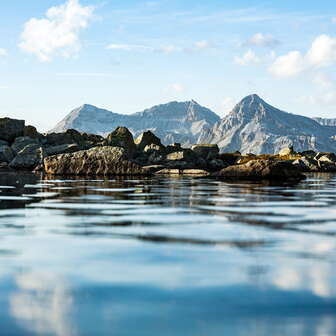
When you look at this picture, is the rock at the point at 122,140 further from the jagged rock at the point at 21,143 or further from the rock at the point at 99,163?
the rock at the point at 99,163

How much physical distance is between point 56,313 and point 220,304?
160cm

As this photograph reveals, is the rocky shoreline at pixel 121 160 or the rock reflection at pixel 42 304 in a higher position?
the rocky shoreline at pixel 121 160

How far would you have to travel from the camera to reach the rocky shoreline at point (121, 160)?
44.0 m

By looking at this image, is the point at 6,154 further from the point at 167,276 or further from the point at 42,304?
the point at 42,304

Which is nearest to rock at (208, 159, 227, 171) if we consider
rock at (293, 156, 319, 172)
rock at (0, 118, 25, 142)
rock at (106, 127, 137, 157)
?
rock at (293, 156, 319, 172)

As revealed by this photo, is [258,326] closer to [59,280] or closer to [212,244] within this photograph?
[59,280]

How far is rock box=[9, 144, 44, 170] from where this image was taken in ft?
203

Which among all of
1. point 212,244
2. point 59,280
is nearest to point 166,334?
point 59,280

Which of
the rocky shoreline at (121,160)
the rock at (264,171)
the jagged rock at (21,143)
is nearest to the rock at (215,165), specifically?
the rocky shoreline at (121,160)

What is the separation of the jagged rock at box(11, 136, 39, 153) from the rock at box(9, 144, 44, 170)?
434 centimetres

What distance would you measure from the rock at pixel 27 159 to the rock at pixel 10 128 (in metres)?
12.0

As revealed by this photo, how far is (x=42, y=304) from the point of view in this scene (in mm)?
5832

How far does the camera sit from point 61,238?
10547mm

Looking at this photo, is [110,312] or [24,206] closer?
[110,312]
